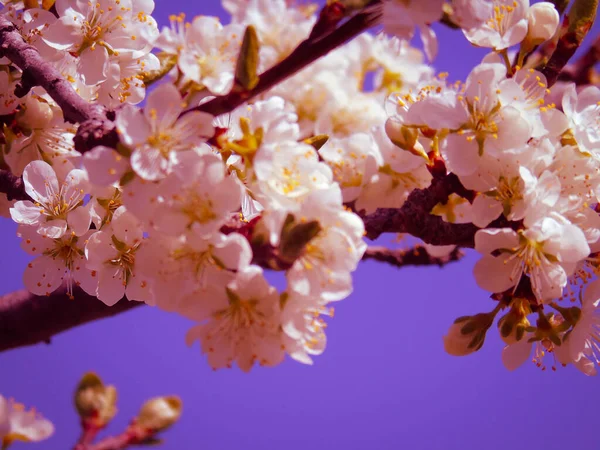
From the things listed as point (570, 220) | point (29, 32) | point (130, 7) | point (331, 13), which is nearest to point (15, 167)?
point (29, 32)

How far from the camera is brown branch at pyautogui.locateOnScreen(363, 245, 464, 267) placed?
50.5 inches

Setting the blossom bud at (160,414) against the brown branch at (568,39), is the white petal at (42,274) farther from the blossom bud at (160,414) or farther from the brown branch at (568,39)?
the brown branch at (568,39)

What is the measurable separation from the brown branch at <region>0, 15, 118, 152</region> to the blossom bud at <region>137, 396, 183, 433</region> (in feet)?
0.98

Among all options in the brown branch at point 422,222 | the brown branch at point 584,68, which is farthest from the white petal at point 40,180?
the brown branch at point 584,68

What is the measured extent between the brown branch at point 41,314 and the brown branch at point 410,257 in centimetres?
63

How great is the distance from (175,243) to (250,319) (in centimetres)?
12

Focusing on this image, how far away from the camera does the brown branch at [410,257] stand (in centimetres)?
128

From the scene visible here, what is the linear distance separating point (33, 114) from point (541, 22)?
815 millimetres

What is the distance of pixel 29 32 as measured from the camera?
2.74ft

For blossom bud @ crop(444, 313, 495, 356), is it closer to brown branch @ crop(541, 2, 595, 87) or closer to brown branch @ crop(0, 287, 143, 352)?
brown branch @ crop(541, 2, 595, 87)

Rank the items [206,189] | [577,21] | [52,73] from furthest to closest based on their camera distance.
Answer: [577,21] < [52,73] < [206,189]

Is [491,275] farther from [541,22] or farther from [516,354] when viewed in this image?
[541,22]

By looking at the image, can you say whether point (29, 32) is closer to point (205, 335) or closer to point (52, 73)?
point (52, 73)

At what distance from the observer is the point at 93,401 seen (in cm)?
58
